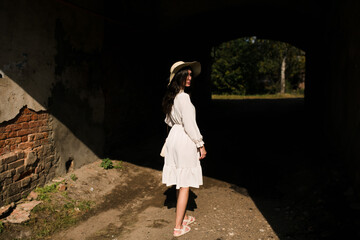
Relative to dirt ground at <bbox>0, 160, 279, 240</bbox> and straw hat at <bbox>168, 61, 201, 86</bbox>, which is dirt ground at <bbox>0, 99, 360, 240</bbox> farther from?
straw hat at <bbox>168, 61, 201, 86</bbox>

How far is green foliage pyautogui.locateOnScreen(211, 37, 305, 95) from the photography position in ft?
81.7

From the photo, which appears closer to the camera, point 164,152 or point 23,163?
point 164,152

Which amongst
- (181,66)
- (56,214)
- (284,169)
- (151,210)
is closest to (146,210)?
(151,210)

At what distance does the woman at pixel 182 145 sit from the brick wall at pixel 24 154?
6.93 ft

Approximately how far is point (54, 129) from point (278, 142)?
14.8 ft

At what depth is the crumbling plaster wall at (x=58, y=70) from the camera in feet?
13.0

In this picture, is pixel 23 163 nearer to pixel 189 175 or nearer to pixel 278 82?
pixel 189 175

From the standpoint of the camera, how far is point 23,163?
4215 millimetres

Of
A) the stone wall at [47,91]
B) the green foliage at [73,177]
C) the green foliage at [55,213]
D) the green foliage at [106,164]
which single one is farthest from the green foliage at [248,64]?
the green foliage at [55,213]

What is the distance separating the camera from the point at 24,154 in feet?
13.9

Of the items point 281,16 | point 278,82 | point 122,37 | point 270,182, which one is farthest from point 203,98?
point 278,82

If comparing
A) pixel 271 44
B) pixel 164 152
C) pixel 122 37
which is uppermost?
pixel 271 44

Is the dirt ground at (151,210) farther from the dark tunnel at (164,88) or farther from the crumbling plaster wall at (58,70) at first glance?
the crumbling plaster wall at (58,70)

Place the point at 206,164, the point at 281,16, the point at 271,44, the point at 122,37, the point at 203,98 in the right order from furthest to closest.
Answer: the point at 271,44, the point at 203,98, the point at 281,16, the point at 122,37, the point at 206,164
